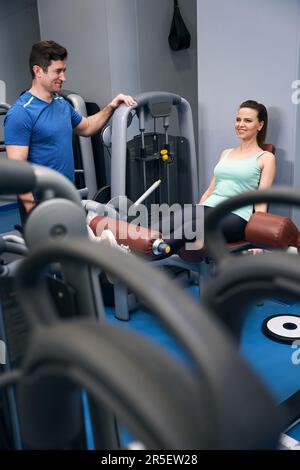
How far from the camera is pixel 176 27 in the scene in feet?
12.7

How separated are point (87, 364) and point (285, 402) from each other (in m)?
1.66

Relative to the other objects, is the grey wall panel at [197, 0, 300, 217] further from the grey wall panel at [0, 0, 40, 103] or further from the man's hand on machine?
the grey wall panel at [0, 0, 40, 103]

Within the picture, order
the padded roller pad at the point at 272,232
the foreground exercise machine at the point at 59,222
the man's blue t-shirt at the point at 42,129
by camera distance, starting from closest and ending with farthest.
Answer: the foreground exercise machine at the point at 59,222
the padded roller pad at the point at 272,232
the man's blue t-shirt at the point at 42,129

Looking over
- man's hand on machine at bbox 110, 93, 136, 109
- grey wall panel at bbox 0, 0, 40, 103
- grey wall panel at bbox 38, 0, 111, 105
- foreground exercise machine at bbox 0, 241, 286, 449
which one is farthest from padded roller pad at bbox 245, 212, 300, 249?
grey wall panel at bbox 0, 0, 40, 103

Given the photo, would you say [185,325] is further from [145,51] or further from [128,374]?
[145,51]

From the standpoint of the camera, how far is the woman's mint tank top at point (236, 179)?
8.62 feet

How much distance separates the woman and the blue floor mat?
51cm

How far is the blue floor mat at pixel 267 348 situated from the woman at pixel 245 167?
1.67 ft

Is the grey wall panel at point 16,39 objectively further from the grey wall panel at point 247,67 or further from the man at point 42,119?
the man at point 42,119

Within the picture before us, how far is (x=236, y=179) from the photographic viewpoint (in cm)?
270

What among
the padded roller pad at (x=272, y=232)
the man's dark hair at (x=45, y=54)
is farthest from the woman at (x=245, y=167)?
the man's dark hair at (x=45, y=54)

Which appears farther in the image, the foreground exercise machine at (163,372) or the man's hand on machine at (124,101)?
the man's hand on machine at (124,101)
